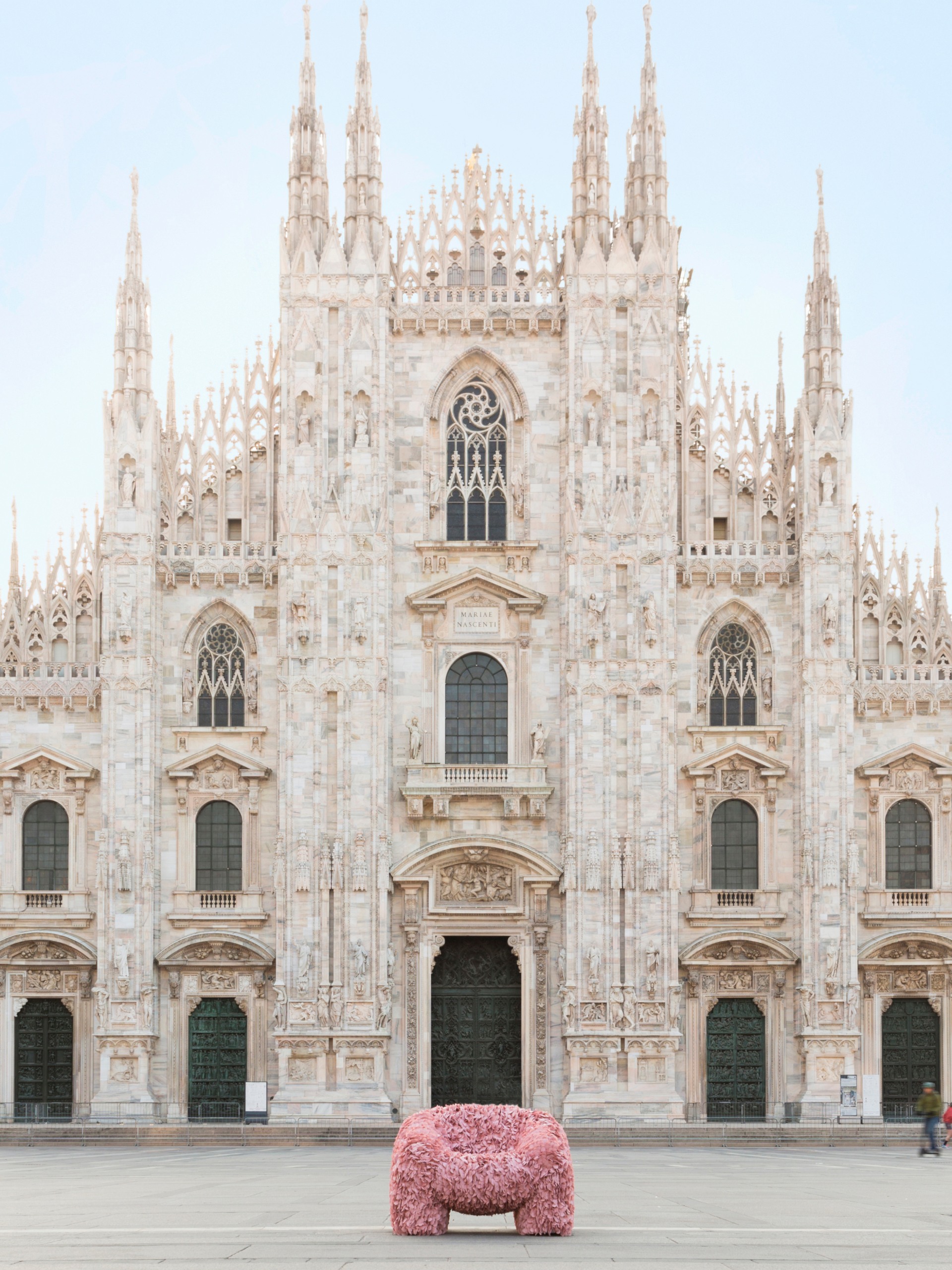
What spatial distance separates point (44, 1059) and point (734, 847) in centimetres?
1580

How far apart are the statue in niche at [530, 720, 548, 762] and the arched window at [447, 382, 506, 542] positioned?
4.43m

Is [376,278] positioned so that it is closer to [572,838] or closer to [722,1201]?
[572,838]

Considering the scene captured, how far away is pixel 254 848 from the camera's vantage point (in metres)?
39.0

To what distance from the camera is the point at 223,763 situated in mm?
39125

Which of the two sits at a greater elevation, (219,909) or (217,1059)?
(219,909)

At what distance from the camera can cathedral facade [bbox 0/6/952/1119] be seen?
37.9 meters

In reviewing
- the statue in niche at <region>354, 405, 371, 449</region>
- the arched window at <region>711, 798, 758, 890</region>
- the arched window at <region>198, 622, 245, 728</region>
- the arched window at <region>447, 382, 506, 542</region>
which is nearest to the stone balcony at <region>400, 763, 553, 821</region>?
the arched window at <region>711, 798, 758, 890</region>

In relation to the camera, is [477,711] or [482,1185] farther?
[477,711]

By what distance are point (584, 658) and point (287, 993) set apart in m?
9.53

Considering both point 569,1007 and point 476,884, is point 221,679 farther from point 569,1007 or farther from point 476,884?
point 569,1007

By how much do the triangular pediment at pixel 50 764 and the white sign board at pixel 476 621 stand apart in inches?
340

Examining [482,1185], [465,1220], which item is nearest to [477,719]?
[465,1220]

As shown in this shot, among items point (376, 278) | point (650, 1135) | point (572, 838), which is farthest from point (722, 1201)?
point (376, 278)

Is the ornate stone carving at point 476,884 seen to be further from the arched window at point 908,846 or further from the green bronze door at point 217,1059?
the arched window at point 908,846
